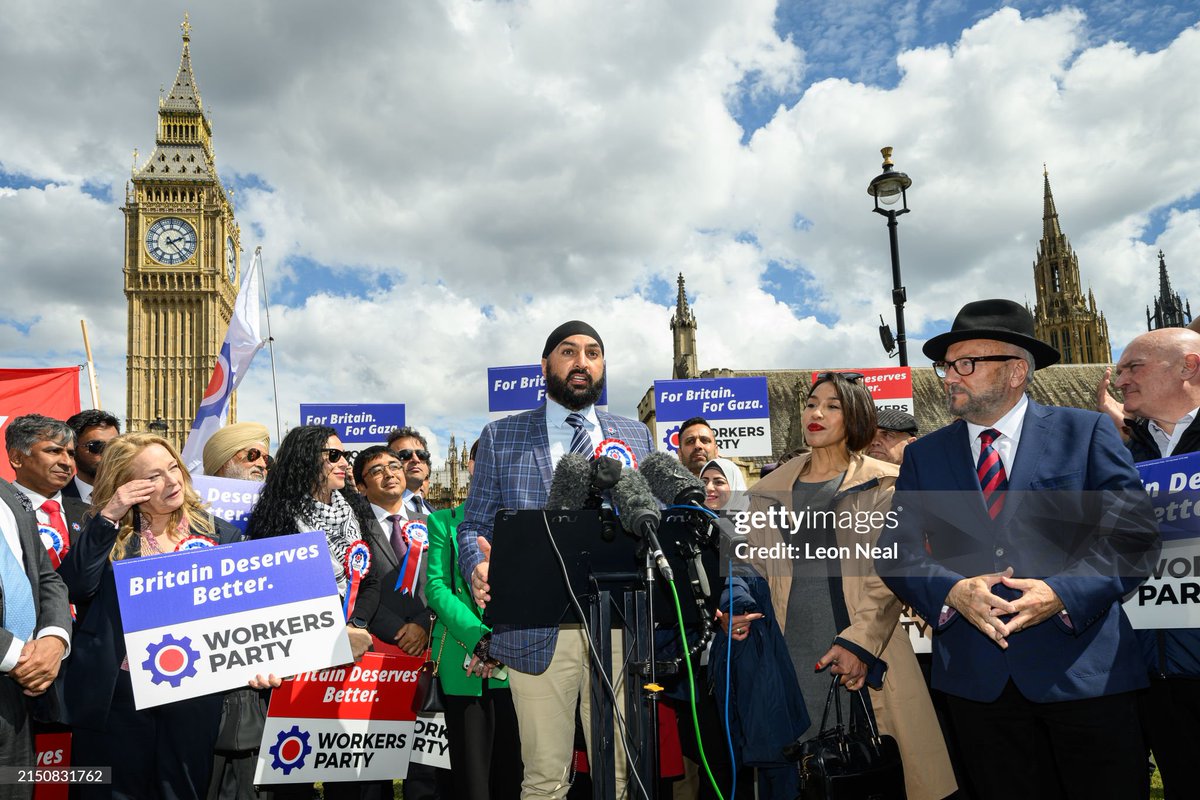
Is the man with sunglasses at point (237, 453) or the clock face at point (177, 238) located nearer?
the man with sunglasses at point (237, 453)

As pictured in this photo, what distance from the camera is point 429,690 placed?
204 inches

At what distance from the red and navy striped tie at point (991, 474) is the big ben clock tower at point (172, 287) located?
87.2m

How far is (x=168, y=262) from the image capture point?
81.5 meters

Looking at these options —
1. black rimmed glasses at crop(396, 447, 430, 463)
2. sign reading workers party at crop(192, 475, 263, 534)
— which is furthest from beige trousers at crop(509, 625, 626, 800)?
black rimmed glasses at crop(396, 447, 430, 463)

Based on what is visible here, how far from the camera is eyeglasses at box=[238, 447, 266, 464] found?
675cm

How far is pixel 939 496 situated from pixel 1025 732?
1033mm

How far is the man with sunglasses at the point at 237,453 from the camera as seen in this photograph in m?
6.70

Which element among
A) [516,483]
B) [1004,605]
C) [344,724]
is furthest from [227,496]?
[1004,605]

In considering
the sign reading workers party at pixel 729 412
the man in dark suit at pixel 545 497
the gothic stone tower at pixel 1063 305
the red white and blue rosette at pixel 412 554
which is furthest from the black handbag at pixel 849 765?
the gothic stone tower at pixel 1063 305

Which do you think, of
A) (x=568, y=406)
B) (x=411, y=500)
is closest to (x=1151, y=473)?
(x=568, y=406)

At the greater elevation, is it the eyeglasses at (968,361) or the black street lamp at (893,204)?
the black street lamp at (893,204)

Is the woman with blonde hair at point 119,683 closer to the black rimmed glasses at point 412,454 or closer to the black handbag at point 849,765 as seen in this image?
the black handbag at point 849,765

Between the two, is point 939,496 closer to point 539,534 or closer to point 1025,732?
point 1025,732

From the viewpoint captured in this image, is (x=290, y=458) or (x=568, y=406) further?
(x=290, y=458)
